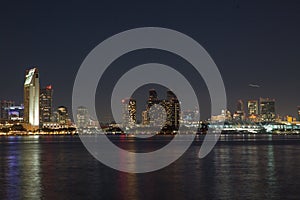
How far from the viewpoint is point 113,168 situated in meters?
39.0

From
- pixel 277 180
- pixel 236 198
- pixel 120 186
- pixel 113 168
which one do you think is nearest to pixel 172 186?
pixel 120 186

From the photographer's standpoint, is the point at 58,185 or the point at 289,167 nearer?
the point at 58,185

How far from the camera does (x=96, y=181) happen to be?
98.9ft

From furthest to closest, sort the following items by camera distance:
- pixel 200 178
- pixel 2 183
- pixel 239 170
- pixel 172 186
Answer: pixel 239 170, pixel 200 178, pixel 2 183, pixel 172 186

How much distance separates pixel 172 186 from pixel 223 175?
7224 millimetres

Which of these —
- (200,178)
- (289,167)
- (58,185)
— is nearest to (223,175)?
(200,178)

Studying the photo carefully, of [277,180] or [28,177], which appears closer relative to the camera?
[277,180]

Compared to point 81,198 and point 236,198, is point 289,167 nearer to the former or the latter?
point 236,198

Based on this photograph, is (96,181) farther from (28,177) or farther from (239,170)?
(239,170)

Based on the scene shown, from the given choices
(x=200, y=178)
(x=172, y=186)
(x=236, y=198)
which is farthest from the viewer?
(x=200, y=178)

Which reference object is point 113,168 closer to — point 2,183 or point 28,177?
point 28,177

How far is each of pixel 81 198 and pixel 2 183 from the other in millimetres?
7911

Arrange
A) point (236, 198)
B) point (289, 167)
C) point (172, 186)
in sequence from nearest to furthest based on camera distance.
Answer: point (236, 198)
point (172, 186)
point (289, 167)

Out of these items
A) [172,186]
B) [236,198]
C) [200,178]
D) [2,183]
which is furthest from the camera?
[200,178]
